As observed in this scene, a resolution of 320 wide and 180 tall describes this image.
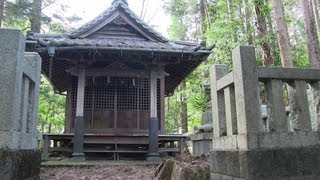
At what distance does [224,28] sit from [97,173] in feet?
31.1

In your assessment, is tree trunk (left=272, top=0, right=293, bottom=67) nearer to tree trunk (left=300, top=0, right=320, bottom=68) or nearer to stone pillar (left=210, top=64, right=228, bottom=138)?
tree trunk (left=300, top=0, right=320, bottom=68)

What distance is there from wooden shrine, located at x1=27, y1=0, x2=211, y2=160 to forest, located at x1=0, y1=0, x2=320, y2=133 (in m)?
A: 2.06

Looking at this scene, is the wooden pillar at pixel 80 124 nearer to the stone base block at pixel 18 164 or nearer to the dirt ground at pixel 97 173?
the dirt ground at pixel 97 173

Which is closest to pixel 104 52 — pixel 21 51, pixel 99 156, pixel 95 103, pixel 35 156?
pixel 95 103

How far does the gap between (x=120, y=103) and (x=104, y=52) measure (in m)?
2.57

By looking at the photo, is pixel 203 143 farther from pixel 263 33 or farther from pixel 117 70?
pixel 263 33

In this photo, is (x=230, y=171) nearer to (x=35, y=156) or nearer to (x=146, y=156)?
(x=35, y=156)

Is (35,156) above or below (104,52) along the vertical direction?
below

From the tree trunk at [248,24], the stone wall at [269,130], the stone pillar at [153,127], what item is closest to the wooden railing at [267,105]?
the stone wall at [269,130]

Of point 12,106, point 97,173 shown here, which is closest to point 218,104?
point 12,106

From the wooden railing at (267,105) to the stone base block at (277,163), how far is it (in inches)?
3.8

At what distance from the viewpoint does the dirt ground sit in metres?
7.82

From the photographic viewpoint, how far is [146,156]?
40.7ft

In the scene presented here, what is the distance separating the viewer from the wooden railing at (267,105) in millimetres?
3996
